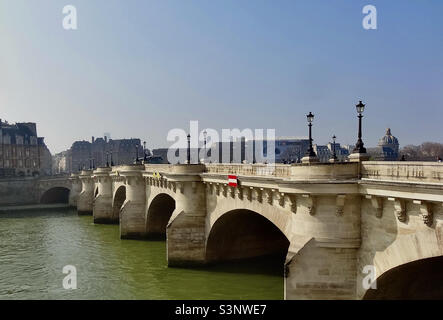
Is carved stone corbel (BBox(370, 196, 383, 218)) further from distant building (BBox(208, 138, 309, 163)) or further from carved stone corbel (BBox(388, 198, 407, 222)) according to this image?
distant building (BBox(208, 138, 309, 163))

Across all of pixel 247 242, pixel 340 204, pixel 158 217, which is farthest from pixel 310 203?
pixel 158 217

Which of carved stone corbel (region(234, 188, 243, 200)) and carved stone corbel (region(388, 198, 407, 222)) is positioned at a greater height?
carved stone corbel (region(388, 198, 407, 222))

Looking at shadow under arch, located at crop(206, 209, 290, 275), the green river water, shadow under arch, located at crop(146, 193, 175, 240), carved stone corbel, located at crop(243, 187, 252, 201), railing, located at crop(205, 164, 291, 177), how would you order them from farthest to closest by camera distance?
1. shadow under arch, located at crop(146, 193, 175, 240)
2. shadow under arch, located at crop(206, 209, 290, 275)
3. the green river water
4. carved stone corbel, located at crop(243, 187, 252, 201)
5. railing, located at crop(205, 164, 291, 177)

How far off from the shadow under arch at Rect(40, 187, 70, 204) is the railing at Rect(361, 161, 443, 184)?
261 ft

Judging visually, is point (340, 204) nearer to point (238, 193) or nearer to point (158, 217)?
point (238, 193)

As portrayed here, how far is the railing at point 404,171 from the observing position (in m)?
11.0

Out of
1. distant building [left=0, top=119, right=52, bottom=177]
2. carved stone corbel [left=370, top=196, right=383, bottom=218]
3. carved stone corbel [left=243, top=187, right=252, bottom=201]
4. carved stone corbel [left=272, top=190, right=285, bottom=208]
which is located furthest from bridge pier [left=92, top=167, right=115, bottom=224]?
distant building [left=0, top=119, right=52, bottom=177]

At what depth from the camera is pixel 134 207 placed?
4116 centimetres

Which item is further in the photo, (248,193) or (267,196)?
(248,193)

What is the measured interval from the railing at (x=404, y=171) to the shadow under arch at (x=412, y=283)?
9.74ft

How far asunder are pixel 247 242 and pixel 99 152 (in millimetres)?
140435

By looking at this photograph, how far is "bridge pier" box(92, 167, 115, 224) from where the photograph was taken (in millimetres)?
52500
